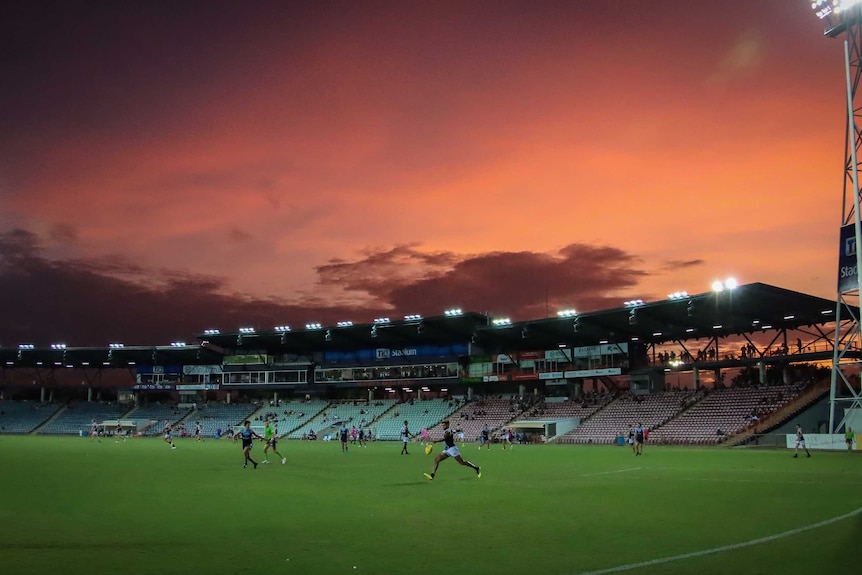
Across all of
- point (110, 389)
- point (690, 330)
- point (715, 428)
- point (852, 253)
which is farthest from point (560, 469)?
point (110, 389)

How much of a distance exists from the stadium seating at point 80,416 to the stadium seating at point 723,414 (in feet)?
237

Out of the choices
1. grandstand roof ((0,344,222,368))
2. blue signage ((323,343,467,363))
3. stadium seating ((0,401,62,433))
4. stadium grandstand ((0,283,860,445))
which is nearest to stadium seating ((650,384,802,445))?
stadium grandstand ((0,283,860,445))

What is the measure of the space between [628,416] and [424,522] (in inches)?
2148

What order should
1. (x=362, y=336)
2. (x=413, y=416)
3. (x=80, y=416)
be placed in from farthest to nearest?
(x=80, y=416), (x=362, y=336), (x=413, y=416)

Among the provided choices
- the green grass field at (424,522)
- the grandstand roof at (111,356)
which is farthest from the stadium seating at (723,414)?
the grandstand roof at (111,356)

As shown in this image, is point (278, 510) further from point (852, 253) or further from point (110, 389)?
point (110, 389)

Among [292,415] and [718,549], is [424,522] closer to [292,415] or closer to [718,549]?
[718,549]

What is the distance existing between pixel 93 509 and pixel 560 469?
62.6 feet

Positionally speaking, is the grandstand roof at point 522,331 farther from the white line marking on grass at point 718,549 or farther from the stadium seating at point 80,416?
the white line marking on grass at point 718,549

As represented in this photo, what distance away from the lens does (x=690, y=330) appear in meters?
67.8

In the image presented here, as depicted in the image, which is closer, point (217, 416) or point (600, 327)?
point (600, 327)

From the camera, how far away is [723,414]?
190ft

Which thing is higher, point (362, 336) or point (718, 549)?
point (362, 336)

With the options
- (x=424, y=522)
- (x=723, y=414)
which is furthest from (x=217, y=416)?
(x=424, y=522)
